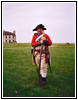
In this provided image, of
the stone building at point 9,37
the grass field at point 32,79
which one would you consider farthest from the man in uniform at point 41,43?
the stone building at point 9,37

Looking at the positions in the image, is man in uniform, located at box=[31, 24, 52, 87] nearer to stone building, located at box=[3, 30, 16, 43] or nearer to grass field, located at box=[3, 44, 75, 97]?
grass field, located at box=[3, 44, 75, 97]

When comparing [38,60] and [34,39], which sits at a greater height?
[34,39]

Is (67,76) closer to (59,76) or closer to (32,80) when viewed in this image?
(59,76)

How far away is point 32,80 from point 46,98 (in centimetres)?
102

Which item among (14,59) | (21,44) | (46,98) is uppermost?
(21,44)

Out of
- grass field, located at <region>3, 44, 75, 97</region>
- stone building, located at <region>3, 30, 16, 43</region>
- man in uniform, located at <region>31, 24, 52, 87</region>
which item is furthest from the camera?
stone building, located at <region>3, 30, 16, 43</region>

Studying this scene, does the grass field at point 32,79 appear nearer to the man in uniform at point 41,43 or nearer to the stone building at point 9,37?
the stone building at point 9,37

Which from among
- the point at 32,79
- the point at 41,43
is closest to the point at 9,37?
the point at 41,43

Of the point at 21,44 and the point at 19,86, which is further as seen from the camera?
the point at 21,44

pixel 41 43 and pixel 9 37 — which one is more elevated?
pixel 9 37

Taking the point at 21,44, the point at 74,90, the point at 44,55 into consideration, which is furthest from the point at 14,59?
the point at 74,90

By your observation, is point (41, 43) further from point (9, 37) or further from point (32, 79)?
point (9, 37)

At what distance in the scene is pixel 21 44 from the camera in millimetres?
5746

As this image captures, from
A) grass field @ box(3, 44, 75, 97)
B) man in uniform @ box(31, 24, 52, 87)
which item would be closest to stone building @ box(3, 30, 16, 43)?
grass field @ box(3, 44, 75, 97)
